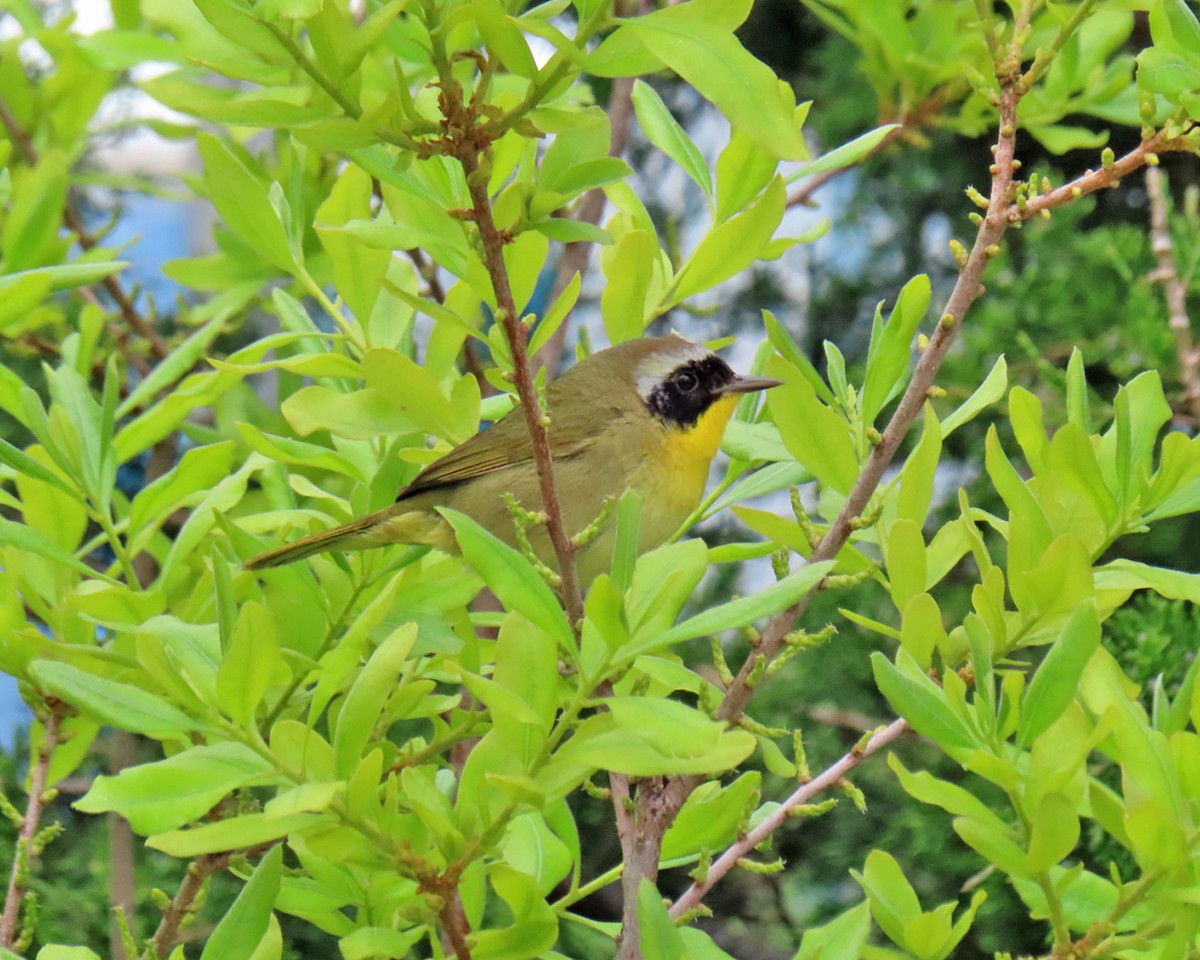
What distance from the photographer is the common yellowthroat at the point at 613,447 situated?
2801 mm

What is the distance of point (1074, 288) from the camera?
321 cm

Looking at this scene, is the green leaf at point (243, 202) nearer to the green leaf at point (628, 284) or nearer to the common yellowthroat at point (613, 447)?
the green leaf at point (628, 284)

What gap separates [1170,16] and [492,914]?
1.82 meters

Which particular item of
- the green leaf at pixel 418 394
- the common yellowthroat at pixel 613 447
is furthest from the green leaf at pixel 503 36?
the common yellowthroat at pixel 613 447

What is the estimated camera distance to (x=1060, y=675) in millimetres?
1135

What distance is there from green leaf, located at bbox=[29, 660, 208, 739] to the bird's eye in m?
1.80

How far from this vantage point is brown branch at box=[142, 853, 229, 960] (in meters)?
1.53

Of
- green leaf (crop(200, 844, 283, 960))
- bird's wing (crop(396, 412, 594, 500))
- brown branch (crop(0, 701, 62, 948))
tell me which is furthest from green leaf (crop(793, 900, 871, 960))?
bird's wing (crop(396, 412, 594, 500))

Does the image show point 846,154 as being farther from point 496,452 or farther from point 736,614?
point 496,452

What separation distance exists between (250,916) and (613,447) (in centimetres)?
172

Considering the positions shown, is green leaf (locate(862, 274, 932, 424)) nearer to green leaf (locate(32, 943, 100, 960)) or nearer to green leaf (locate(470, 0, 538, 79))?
green leaf (locate(470, 0, 538, 79))

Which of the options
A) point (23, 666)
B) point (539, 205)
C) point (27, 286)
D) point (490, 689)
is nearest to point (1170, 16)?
point (539, 205)

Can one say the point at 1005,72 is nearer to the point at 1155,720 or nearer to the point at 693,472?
the point at 1155,720

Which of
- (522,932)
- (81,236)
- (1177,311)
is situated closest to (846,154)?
(522,932)
